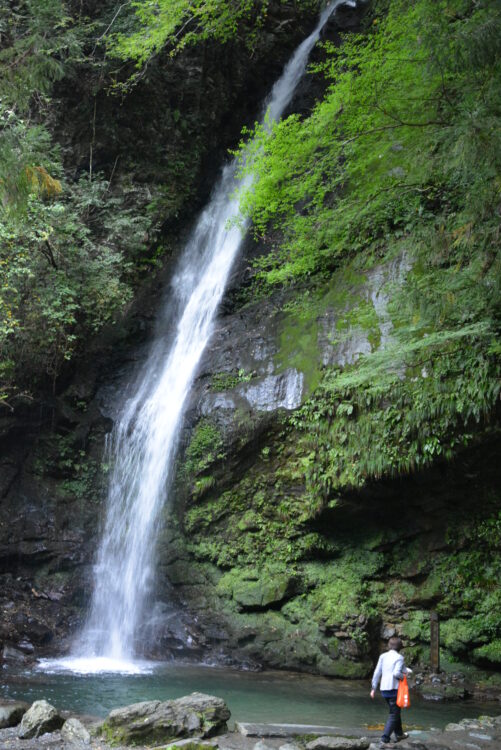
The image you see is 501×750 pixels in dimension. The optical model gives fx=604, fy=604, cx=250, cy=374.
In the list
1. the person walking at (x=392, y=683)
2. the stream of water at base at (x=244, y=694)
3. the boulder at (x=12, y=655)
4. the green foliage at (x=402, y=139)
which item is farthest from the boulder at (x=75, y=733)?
the green foliage at (x=402, y=139)

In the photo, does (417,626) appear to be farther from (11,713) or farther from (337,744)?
(11,713)

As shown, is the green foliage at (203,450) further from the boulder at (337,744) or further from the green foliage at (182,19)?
the green foliage at (182,19)

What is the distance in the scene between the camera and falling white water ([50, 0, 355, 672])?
10.6 metres

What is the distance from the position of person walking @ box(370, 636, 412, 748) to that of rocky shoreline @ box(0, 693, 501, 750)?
0.12 m

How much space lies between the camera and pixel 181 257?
15.9 meters

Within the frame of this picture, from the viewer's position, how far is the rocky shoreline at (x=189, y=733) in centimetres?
541

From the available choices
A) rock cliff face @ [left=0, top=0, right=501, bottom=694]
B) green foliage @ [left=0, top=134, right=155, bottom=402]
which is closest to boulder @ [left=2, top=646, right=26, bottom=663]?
rock cliff face @ [left=0, top=0, right=501, bottom=694]

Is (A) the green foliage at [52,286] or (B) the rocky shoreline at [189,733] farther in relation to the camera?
(A) the green foliage at [52,286]

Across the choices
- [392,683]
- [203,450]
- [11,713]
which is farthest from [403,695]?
[203,450]

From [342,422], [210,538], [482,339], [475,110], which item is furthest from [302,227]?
[210,538]

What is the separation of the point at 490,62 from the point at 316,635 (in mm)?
8008

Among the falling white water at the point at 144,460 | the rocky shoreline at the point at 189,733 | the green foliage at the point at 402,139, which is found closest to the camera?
the green foliage at the point at 402,139

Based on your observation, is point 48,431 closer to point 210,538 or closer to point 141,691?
point 210,538

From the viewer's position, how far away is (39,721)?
5.89 meters
